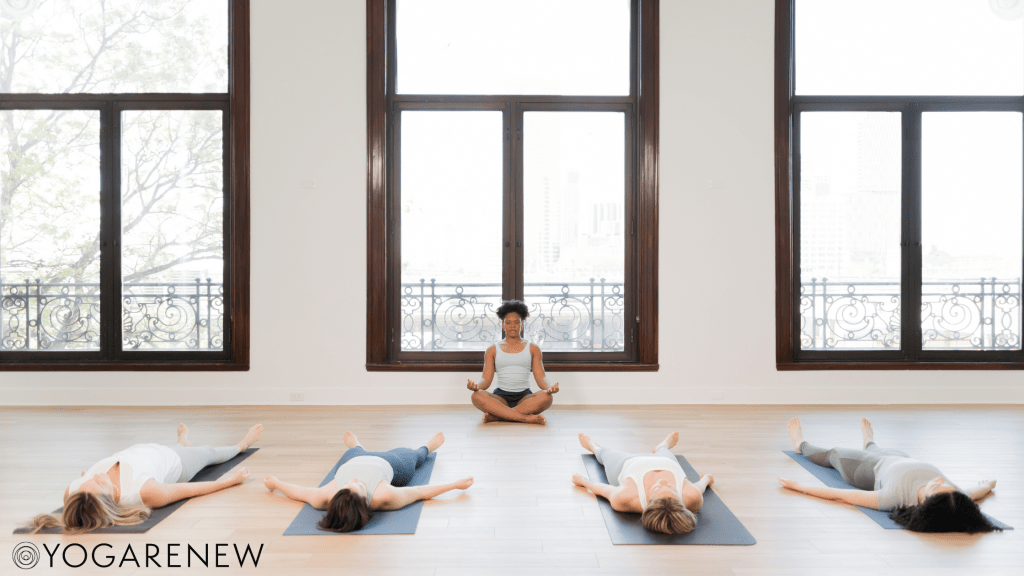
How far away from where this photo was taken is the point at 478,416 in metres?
4.30

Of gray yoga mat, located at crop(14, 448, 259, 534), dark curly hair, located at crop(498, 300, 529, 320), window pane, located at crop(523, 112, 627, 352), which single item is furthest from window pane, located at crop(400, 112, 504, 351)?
gray yoga mat, located at crop(14, 448, 259, 534)

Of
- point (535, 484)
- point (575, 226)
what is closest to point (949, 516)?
point (535, 484)

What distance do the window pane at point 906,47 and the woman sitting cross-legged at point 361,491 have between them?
13.9ft

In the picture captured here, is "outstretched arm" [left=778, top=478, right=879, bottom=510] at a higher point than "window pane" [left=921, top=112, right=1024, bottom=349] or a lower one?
lower

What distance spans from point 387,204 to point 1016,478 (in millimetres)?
4186

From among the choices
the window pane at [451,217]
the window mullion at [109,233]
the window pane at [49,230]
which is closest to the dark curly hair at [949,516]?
the window pane at [451,217]

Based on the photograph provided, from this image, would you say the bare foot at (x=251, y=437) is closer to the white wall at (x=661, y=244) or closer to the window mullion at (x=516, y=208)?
the white wall at (x=661, y=244)

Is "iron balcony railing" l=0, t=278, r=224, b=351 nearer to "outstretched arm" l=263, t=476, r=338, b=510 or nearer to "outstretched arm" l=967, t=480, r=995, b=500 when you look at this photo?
"outstretched arm" l=263, t=476, r=338, b=510

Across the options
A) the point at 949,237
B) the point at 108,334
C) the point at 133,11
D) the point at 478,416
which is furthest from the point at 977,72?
the point at 108,334

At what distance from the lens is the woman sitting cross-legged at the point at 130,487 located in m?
2.20

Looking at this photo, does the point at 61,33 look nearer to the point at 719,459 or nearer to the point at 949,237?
the point at 719,459

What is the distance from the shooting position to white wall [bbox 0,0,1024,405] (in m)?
4.69

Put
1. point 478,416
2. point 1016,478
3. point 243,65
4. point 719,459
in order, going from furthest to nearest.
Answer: point 243,65 < point 478,416 < point 719,459 < point 1016,478

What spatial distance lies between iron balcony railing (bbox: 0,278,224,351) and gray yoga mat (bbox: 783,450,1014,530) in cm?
415
